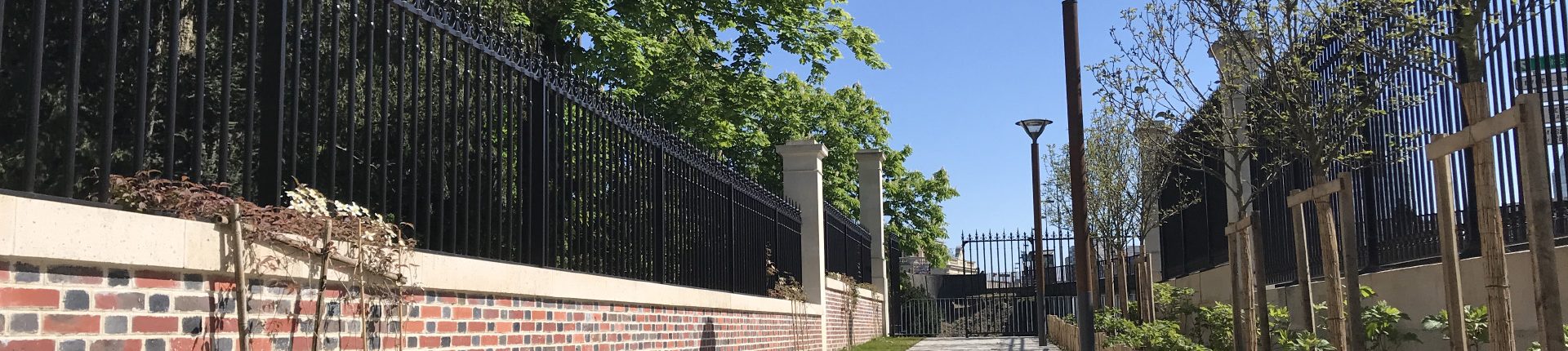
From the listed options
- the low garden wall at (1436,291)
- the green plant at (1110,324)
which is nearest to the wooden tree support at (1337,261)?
the low garden wall at (1436,291)

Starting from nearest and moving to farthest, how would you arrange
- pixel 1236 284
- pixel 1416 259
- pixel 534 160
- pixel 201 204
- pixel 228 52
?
pixel 201 204
pixel 228 52
pixel 534 160
pixel 1416 259
pixel 1236 284

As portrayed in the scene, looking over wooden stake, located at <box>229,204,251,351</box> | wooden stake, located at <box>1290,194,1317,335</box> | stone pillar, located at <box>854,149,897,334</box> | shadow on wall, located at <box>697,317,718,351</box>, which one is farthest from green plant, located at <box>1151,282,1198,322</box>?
wooden stake, located at <box>229,204,251,351</box>

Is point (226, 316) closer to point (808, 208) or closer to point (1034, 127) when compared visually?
point (808, 208)

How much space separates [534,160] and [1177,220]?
693 inches

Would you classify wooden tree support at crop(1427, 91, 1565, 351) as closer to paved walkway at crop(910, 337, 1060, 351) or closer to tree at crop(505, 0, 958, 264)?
tree at crop(505, 0, 958, 264)

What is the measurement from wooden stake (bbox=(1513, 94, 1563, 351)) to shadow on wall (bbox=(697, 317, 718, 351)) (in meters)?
6.80

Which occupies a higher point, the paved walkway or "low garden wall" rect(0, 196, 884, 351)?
"low garden wall" rect(0, 196, 884, 351)

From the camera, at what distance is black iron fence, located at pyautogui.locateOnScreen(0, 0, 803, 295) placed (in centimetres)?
400

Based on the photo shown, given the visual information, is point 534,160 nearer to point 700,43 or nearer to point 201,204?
Result: point 201,204

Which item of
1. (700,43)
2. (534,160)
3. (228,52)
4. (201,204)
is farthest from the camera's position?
(700,43)

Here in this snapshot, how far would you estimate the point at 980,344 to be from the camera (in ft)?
77.7

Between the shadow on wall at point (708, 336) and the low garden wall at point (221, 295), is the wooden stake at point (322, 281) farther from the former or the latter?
the shadow on wall at point (708, 336)

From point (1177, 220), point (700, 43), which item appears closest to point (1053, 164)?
point (1177, 220)

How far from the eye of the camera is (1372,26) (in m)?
7.93
